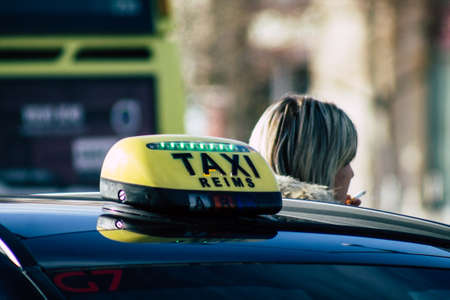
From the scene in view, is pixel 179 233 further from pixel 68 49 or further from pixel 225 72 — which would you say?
pixel 225 72

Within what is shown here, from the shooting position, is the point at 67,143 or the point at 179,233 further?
the point at 67,143

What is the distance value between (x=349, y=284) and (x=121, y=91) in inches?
187

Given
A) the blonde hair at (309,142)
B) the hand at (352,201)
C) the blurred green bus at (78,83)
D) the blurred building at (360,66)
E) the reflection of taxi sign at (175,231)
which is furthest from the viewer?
the blurred building at (360,66)

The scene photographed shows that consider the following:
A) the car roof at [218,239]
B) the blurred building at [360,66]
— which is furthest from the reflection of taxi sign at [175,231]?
the blurred building at [360,66]

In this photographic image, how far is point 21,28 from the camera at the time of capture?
6.00 meters

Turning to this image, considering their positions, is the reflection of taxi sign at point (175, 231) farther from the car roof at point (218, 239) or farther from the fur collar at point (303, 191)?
the fur collar at point (303, 191)

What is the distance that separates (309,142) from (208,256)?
4.03ft

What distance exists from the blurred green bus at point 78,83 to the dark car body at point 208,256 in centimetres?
422

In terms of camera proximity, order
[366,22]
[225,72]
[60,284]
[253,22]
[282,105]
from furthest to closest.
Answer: [253,22] → [225,72] → [366,22] → [282,105] → [60,284]

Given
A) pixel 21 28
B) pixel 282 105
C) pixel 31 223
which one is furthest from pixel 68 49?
pixel 31 223

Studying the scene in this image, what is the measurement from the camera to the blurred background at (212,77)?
5.94 meters

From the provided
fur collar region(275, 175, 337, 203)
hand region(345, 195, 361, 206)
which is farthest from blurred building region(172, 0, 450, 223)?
fur collar region(275, 175, 337, 203)

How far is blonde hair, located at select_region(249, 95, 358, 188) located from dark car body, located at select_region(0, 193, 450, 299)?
2.85 ft

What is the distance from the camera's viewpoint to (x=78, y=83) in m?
6.09
